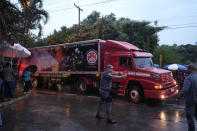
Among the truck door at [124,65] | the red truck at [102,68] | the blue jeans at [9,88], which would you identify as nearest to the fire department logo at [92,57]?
the red truck at [102,68]

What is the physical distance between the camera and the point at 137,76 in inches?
355

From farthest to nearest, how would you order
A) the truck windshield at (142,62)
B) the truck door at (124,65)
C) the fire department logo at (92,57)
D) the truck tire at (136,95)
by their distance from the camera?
the fire department logo at (92,57), the truck door at (124,65), the truck windshield at (142,62), the truck tire at (136,95)

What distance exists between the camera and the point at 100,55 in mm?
11133

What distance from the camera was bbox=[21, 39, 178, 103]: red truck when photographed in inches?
343

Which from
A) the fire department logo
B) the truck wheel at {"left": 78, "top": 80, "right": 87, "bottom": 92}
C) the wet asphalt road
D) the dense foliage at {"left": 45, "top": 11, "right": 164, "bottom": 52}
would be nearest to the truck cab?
the fire department logo

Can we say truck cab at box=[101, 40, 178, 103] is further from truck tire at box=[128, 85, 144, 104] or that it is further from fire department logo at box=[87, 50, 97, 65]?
fire department logo at box=[87, 50, 97, 65]

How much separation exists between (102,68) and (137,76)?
2.81 metres

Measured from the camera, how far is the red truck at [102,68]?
870 cm

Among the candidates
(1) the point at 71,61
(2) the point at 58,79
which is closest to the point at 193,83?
(1) the point at 71,61

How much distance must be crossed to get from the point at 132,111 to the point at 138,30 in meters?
15.7

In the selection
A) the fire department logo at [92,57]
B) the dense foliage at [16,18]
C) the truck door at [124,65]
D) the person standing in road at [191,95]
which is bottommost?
the person standing in road at [191,95]

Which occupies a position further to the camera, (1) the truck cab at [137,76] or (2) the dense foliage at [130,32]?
(2) the dense foliage at [130,32]

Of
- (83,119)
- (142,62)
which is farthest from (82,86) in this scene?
(83,119)

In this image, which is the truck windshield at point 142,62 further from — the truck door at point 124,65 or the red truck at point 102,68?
the truck door at point 124,65
